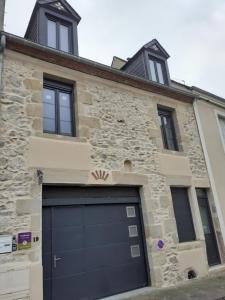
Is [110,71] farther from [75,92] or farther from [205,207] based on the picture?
[205,207]

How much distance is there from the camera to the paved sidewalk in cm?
466

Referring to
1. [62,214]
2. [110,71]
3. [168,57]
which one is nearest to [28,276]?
[62,214]

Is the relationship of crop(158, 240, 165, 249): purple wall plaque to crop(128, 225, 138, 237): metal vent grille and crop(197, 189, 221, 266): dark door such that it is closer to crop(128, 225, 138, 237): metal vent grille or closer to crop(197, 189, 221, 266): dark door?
crop(128, 225, 138, 237): metal vent grille

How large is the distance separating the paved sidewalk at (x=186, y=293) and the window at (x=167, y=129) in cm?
350

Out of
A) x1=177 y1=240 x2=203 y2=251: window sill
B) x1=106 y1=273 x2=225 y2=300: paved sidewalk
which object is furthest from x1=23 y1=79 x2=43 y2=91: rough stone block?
x1=177 y1=240 x2=203 y2=251: window sill

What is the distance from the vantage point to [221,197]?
725 cm

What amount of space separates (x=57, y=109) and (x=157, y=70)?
4031 mm

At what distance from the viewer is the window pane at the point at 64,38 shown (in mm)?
6215

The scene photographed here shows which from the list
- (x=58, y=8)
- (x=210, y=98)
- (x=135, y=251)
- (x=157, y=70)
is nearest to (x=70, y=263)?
(x=135, y=251)

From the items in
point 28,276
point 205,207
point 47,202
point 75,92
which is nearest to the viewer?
point 28,276

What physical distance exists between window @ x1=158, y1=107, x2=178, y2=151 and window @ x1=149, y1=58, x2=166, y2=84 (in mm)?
1084

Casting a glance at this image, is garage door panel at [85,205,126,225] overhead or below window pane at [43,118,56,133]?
below

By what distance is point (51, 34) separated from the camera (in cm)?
609

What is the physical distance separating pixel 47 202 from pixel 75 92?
2617mm
